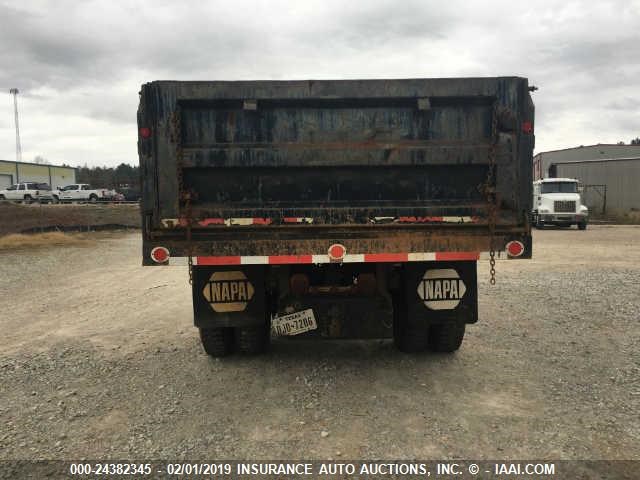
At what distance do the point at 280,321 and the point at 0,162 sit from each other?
219 feet

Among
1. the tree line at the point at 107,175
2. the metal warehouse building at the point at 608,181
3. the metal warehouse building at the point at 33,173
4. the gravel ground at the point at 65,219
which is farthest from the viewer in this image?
the tree line at the point at 107,175

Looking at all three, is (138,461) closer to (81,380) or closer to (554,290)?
(81,380)

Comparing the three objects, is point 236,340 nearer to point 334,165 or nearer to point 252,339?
point 252,339

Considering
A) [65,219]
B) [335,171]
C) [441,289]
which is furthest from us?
[65,219]

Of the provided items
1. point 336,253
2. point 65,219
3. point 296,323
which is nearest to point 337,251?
point 336,253

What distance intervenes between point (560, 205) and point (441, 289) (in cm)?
1927

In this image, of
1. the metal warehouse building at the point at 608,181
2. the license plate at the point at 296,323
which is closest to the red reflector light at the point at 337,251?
the license plate at the point at 296,323

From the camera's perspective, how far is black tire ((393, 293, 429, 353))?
4715 millimetres

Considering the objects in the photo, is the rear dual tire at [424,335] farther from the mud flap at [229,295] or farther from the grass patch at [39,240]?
the grass patch at [39,240]

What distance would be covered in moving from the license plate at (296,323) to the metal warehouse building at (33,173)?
66.4m

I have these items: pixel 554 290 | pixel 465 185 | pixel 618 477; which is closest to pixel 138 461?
pixel 618 477

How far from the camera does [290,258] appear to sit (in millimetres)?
3895

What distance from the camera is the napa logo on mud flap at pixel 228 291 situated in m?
4.42

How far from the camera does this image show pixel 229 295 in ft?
14.6
